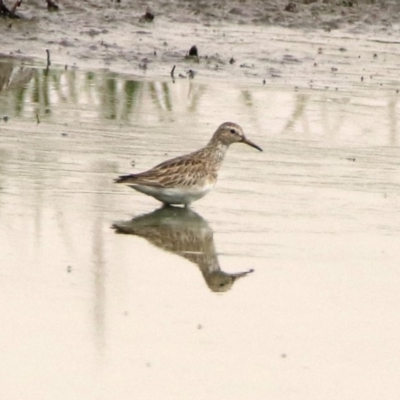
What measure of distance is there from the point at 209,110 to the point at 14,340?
6178 millimetres

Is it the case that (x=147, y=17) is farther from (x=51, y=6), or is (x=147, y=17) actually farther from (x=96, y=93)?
(x=96, y=93)

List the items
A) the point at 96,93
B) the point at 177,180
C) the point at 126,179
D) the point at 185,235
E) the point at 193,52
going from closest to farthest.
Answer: the point at 185,235, the point at 126,179, the point at 177,180, the point at 96,93, the point at 193,52

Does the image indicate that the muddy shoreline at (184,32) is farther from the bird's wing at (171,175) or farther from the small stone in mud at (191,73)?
the bird's wing at (171,175)

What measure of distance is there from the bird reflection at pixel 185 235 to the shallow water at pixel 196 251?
0.02 meters

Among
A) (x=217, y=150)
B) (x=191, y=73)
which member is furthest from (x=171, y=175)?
(x=191, y=73)

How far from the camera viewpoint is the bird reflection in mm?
8258

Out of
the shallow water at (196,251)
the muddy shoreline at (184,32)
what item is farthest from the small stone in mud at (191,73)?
the shallow water at (196,251)

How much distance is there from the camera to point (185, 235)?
909 cm

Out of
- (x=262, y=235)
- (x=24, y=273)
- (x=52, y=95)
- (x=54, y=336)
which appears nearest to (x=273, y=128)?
(x=52, y=95)

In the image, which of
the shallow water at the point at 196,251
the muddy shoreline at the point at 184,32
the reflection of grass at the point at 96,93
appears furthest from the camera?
the muddy shoreline at the point at 184,32

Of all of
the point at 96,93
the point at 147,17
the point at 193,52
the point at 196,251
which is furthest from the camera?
the point at 147,17

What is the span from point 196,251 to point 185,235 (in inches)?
15.4

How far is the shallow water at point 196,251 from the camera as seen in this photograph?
675 cm

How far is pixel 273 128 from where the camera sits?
12.4 metres
